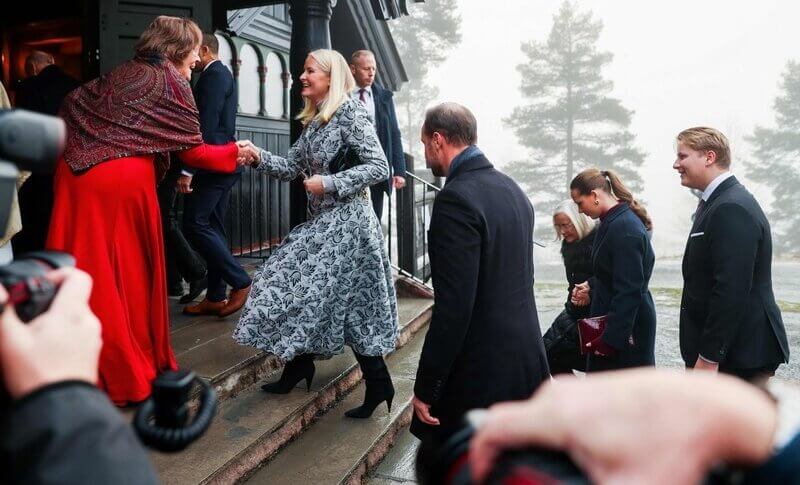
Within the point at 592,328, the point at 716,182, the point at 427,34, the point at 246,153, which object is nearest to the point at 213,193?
the point at 246,153

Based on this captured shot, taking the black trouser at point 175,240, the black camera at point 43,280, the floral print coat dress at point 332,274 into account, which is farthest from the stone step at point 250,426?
A: the black camera at point 43,280

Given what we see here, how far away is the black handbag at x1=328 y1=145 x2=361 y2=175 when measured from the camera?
141 inches

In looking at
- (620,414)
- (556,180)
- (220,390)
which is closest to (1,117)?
(620,414)

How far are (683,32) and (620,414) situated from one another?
93.3 metres

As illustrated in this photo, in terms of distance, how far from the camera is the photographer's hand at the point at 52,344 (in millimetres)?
762

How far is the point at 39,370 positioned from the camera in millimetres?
767

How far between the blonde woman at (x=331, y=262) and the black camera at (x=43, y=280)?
8.36ft

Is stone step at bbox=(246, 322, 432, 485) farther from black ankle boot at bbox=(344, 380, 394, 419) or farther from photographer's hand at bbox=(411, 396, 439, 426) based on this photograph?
photographer's hand at bbox=(411, 396, 439, 426)

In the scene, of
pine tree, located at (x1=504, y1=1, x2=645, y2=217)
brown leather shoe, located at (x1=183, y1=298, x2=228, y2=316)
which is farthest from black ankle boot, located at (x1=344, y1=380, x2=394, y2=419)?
pine tree, located at (x1=504, y1=1, x2=645, y2=217)

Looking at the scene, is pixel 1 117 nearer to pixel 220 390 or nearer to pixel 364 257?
pixel 364 257

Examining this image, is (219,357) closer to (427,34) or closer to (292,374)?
(292,374)

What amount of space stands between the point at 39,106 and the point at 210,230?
151 centimetres

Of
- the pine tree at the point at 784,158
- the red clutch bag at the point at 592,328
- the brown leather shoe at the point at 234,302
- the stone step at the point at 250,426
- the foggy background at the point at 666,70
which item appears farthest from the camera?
the foggy background at the point at 666,70

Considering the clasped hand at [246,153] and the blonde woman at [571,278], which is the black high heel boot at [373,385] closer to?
the blonde woman at [571,278]
